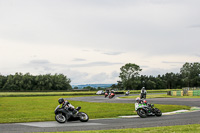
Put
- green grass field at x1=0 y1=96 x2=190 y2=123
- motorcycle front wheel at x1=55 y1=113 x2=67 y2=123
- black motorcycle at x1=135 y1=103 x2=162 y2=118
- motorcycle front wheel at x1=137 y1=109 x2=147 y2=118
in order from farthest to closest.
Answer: green grass field at x1=0 y1=96 x2=190 y2=123
black motorcycle at x1=135 y1=103 x2=162 y2=118
motorcycle front wheel at x1=137 y1=109 x2=147 y2=118
motorcycle front wheel at x1=55 y1=113 x2=67 y2=123

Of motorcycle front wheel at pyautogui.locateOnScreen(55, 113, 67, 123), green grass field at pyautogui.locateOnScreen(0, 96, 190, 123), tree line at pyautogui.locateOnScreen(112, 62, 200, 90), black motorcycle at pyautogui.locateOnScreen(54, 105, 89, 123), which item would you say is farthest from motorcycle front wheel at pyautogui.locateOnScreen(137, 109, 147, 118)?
tree line at pyautogui.locateOnScreen(112, 62, 200, 90)

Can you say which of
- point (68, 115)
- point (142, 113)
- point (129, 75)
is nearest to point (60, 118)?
point (68, 115)

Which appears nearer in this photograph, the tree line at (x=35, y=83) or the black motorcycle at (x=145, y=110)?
the black motorcycle at (x=145, y=110)

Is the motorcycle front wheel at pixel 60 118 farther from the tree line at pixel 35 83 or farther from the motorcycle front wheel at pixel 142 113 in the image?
the tree line at pixel 35 83

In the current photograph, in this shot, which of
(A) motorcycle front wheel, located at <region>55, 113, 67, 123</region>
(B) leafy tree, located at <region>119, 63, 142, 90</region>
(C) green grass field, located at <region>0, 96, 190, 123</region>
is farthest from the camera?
(B) leafy tree, located at <region>119, 63, 142, 90</region>

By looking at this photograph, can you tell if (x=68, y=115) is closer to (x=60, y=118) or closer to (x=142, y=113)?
(x=60, y=118)

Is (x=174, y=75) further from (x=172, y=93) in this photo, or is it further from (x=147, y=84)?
(x=172, y=93)

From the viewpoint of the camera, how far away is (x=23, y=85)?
15388 cm

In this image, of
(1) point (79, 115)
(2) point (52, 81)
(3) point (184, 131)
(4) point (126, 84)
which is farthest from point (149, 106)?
(2) point (52, 81)

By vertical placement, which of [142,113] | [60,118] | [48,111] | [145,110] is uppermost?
[145,110]

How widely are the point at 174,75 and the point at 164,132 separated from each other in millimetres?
187193

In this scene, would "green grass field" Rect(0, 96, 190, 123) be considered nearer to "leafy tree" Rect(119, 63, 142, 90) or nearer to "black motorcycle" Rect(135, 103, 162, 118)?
"black motorcycle" Rect(135, 103, 162, 118)

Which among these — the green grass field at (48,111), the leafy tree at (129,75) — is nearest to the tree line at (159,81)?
the leafy tree at (129,75)

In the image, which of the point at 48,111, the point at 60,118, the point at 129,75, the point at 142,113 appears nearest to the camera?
the point at 60,118
